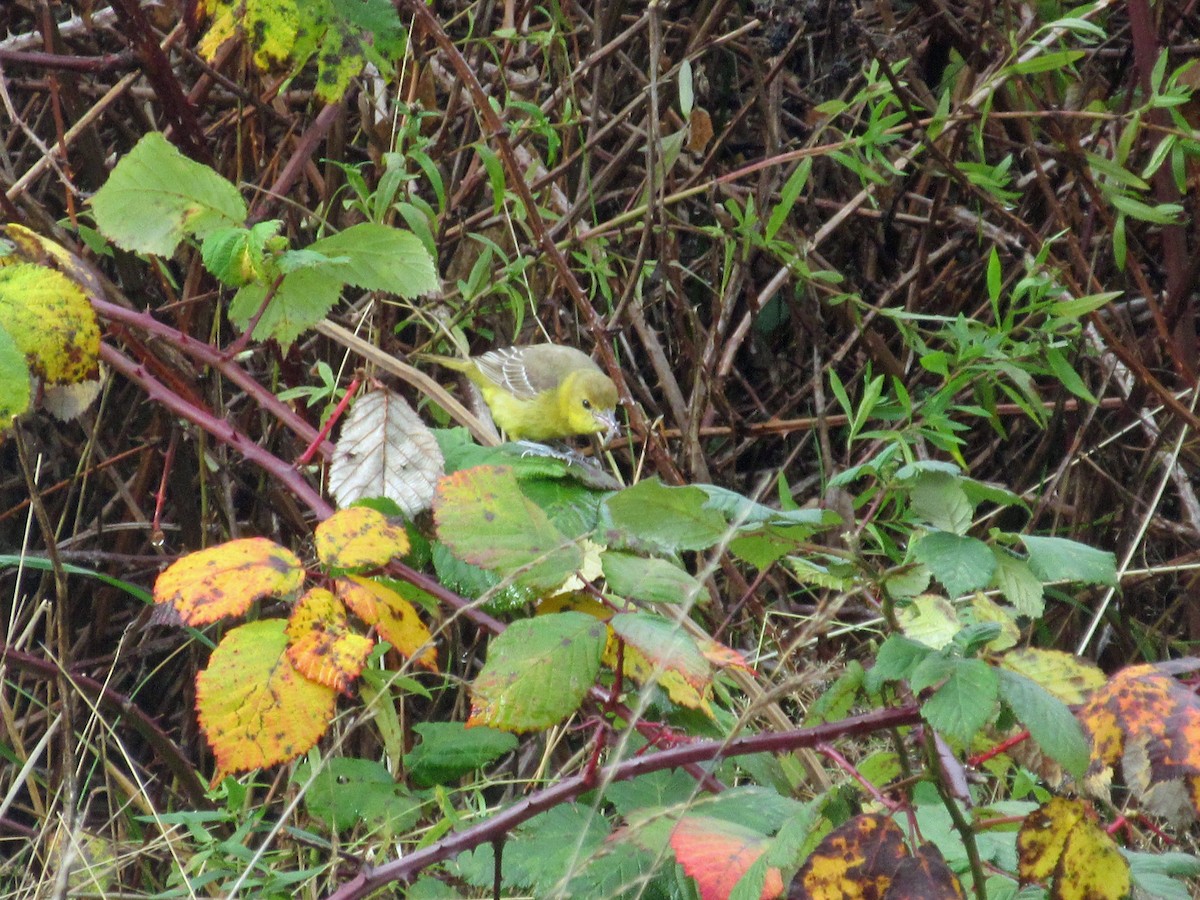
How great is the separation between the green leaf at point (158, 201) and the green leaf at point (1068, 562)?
44.7 inches

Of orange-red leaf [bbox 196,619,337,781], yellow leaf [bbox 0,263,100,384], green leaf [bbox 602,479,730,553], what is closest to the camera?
green leaf [bbox 602,479,730,553]

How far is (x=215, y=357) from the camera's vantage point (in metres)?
1.65

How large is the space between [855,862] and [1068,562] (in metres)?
0.34

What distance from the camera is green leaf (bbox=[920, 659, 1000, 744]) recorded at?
100 centimetres

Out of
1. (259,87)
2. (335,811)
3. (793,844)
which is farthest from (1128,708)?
(259,87)

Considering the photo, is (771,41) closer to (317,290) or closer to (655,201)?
(655,201)

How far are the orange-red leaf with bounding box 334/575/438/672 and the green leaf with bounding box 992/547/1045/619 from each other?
59 centimetres

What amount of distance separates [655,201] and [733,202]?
0.28 metres

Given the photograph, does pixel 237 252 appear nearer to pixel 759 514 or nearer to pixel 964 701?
pixel 759 514

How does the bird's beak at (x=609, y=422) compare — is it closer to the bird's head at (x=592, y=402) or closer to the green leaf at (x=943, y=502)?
the bird's head at (x=592, y=402)

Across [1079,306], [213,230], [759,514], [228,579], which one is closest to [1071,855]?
[759,514]

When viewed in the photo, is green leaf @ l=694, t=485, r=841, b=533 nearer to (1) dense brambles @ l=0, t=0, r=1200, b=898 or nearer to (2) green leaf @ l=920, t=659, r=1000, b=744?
(1) dense brambles @ l=0, t=0, r=1200, b=898

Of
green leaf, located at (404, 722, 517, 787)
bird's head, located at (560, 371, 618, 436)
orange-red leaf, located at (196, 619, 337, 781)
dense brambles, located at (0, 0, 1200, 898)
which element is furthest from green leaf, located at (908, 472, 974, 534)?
bird's head, located at (560, 371, 618, 436)

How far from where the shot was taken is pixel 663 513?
124 centimetres
